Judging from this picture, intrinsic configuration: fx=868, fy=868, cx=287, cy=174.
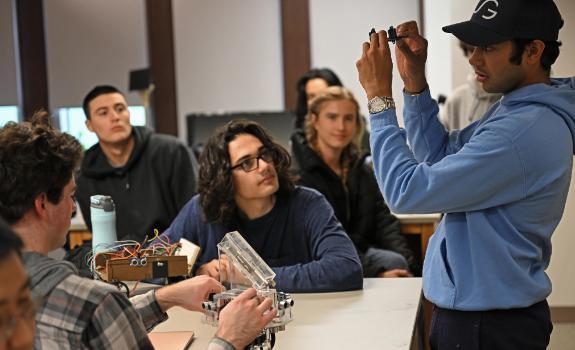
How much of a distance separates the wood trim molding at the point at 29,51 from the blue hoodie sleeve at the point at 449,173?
5.59m

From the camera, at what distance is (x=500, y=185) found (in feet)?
6.04

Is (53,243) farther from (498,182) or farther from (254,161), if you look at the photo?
(254,161)

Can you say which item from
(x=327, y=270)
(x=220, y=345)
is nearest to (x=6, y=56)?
(x=327, y=270)

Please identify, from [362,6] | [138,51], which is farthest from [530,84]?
[138,51]

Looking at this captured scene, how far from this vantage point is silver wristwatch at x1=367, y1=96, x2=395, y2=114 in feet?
6.52

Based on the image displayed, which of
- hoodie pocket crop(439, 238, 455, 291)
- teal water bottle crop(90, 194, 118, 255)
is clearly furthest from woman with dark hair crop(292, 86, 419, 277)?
hoodie pocket crop(439, 238, 455, 291)

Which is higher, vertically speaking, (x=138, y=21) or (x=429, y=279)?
(x=138, y=21)

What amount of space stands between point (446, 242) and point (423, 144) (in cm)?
28

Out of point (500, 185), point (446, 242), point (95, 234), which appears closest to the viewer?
point (500, 185)

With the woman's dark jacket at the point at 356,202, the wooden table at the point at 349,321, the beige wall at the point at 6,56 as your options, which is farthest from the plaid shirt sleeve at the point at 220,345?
the beige wall at the point at 6,56

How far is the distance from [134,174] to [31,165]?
2432mm

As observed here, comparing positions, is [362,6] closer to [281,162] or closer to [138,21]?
[138,21]

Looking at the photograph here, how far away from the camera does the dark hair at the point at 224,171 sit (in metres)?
2.89

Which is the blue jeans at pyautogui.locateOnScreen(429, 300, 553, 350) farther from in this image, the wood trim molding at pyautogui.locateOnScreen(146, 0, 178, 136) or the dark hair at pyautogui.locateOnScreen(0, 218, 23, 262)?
the wood trim molding at pyautogui.locateOnScreen(146, 0, 178, 136)
